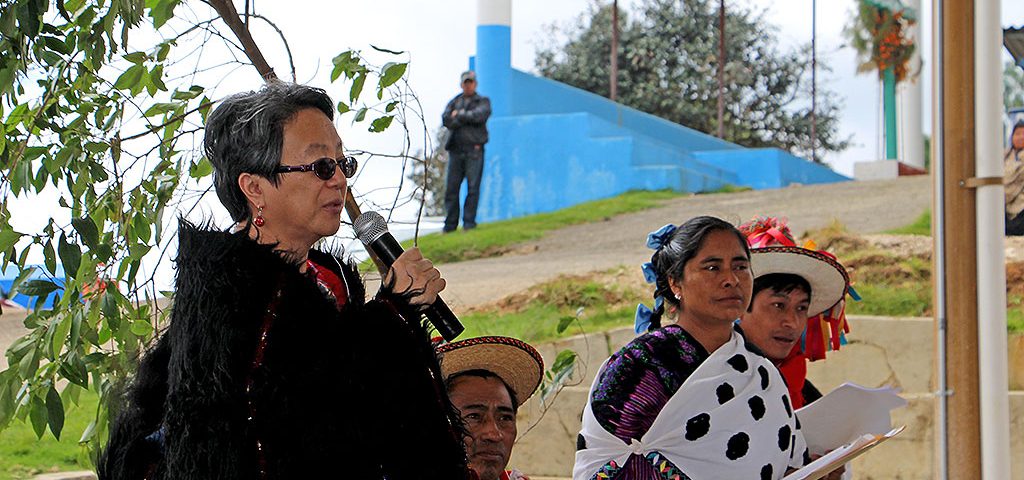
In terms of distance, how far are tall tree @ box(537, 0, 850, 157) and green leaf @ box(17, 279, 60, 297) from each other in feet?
53.8

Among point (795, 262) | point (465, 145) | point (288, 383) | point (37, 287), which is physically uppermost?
point (465, 145)

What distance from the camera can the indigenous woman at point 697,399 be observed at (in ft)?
9.17

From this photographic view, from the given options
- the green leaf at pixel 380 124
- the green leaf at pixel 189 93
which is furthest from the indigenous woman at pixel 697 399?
the green leaf at pixel 189 93

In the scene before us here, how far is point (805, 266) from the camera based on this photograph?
Answer: 11.5ft

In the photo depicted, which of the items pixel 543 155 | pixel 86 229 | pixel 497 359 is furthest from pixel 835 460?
pixel 543 155

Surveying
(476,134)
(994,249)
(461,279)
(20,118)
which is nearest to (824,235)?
(461,279)

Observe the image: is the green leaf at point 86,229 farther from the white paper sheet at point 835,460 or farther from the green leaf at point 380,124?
the white paper sheet at point 835,460

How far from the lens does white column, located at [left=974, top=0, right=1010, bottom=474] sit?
3.61m

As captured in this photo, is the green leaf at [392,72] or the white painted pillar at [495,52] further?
the white painted pillar at [495,52]

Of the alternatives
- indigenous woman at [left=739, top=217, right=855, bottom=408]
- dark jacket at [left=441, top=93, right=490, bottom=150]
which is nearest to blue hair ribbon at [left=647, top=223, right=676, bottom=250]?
indigenous woman at [left=739, top=217, right=855, bottom=408]

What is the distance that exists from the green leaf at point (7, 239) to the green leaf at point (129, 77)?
43 cm

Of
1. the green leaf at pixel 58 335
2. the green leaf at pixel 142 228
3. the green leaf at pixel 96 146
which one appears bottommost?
the green leaf at pixel 58 335

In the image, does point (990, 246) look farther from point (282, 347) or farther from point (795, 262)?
point (282, 347)

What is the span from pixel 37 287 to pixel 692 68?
17.0 m
